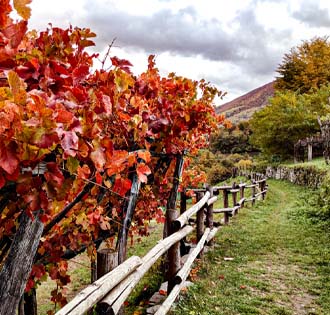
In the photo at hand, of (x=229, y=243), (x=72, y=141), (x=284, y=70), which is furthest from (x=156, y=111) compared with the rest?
(x=284, y=70)

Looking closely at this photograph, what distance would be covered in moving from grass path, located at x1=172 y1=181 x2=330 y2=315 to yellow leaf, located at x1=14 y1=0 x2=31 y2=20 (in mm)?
4229

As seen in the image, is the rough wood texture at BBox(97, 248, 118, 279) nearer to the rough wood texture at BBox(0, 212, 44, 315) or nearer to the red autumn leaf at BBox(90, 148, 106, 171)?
the rough wood texture at BBox(0, 212, 44, 315)

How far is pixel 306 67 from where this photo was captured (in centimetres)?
3809

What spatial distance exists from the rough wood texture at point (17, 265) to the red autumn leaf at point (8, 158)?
25.4 inches

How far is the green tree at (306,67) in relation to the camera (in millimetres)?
37344

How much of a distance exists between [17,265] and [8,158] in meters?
0.81

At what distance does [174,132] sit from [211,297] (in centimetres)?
276

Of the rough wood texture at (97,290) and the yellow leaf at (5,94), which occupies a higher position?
the yellow leaf at (5,94)

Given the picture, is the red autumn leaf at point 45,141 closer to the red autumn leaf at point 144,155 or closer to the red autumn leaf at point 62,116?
the red autumn leaf at point 62,116

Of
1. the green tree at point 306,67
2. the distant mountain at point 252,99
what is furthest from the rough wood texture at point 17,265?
the distant mountain at point 252,99

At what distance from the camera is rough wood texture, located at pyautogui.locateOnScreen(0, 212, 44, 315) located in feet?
5.66

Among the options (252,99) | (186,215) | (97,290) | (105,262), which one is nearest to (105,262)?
(105,262)

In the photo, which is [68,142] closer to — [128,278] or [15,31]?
[15,31]

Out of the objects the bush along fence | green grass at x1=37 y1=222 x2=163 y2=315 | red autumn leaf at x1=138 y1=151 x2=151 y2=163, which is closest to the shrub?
green grass at x1=37 y1=222 x2=163 y2=315
